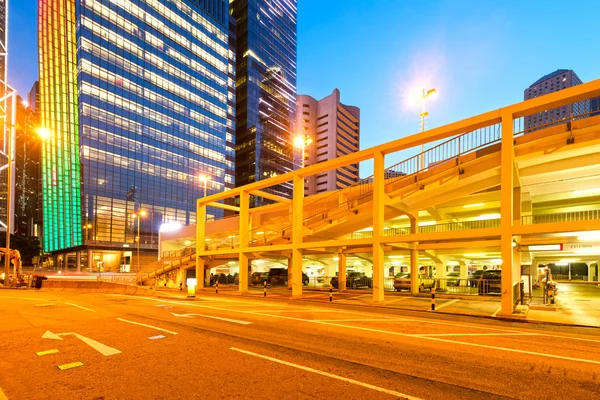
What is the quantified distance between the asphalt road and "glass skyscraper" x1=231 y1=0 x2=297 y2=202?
109107 mm

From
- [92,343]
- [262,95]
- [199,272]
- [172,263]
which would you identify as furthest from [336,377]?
[262,95]

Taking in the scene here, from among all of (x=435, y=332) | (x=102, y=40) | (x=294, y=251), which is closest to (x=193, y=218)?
(x=102, y=40)

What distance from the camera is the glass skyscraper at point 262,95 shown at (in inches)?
4685

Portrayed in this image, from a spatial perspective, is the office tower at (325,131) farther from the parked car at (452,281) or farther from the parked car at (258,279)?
the parked car at (452,281)

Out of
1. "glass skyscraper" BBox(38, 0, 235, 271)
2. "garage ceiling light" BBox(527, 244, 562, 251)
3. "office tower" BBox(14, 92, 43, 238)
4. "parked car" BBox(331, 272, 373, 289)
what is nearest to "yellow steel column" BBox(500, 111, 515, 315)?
"garage ceiling light" BBox(527, 244, 562, 251)

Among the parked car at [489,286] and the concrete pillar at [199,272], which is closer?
the parked car at [489,286]

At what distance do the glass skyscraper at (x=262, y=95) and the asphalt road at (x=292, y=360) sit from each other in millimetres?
109107

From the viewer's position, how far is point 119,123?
80.1m

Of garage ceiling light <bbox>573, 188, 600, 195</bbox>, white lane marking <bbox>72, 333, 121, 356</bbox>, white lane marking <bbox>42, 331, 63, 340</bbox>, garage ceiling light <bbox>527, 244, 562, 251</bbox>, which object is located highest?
garage ceiling light <bbox>573, 188, 600, 195</bbox>

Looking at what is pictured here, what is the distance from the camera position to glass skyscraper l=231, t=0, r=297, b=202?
119000mm

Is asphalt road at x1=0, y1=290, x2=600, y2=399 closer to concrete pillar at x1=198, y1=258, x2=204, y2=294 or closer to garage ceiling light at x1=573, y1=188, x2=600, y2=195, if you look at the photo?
garage ceiling light at x1=573, y1=188, x2=600, y2=195

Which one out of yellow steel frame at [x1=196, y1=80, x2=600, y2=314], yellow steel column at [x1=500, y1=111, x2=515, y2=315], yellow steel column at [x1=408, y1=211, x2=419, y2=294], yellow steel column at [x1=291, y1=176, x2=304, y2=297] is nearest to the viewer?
yellow steel frame at [x1=196, y1=80, x2=600, y2=314]

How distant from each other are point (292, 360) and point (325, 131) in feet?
547

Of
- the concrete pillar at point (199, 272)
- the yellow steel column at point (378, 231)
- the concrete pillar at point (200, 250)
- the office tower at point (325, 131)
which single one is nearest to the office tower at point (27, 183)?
the office tower at point (325, 131)
